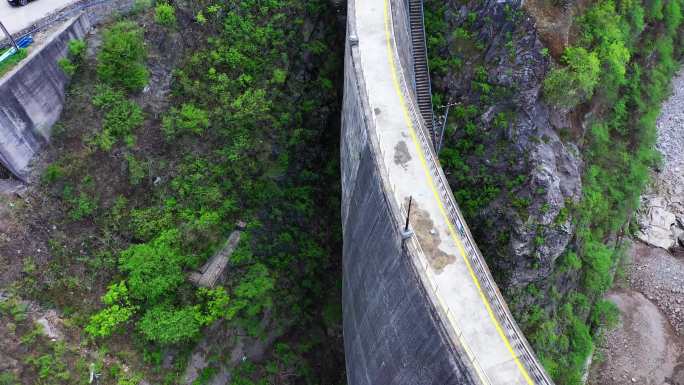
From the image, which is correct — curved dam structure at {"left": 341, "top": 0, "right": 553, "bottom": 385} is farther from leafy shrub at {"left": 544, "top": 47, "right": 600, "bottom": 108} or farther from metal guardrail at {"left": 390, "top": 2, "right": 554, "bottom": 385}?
leafy shrub at {"left": 544, "top": 47, "right": 600, "bottom": 108}

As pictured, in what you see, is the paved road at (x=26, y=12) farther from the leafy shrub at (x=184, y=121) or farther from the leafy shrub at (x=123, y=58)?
the leafy shrub at (x=184, y=121)

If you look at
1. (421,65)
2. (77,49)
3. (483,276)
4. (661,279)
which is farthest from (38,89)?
(661,279)

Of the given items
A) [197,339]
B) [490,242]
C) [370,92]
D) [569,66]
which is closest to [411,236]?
[370,92]

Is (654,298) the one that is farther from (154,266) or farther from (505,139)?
(154,266)

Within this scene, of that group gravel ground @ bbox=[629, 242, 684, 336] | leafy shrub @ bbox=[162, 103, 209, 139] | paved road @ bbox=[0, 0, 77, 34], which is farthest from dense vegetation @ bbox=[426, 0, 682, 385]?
paved road @ bbox=[0, 0, 77, 34]

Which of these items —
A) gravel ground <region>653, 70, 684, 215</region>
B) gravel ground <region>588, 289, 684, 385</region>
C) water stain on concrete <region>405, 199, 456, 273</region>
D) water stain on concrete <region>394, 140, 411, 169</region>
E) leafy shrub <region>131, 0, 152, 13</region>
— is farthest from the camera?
gravel ground <region>653, 70, 684, 215</region>

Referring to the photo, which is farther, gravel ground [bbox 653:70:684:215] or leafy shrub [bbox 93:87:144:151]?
gravel ground [bbox 653:70:684:215]

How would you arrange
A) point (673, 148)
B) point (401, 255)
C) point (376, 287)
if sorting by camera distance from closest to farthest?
point (401, 255) → point (376, 287) → point (673, 148)
